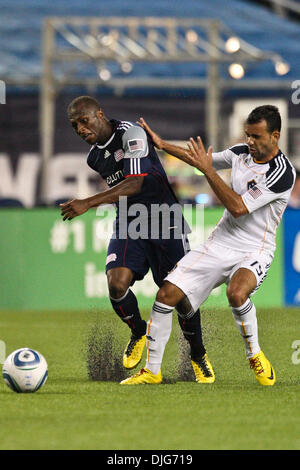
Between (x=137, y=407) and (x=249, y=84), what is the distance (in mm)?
14071

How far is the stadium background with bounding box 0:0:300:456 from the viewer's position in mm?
6066

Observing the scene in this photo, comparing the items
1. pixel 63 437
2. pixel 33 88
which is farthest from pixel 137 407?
pixel 33 88

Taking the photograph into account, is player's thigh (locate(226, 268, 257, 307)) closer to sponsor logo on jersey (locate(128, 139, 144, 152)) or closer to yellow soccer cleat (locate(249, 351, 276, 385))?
yellow soccer cleat (locate(249, 351, 276, 385))

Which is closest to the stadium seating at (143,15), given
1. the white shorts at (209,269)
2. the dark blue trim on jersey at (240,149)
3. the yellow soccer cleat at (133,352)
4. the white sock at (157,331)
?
the yellow soccer cleat at (133,352)

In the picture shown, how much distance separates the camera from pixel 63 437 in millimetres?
5609

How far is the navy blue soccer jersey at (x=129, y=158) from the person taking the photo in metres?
7.98

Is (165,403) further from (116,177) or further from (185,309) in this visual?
(116,177)

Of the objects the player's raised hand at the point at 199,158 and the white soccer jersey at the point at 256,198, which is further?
the white soccer jersey at the point at 256,198

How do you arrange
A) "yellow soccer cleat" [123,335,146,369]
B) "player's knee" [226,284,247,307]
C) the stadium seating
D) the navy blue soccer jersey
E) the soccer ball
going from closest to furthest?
the soccer ball < "player's knee" [226,284,247,307] < the navy blue soccer jersey < "yellow soccer cleat" [123,335,146,369] < the stadium seating

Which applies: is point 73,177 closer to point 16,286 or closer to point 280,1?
point 16,286

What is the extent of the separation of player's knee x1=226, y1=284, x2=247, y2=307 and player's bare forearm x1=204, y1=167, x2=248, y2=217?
0.52 metres

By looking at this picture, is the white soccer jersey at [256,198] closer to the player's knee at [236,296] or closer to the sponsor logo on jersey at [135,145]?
the player's knee at [236,296]

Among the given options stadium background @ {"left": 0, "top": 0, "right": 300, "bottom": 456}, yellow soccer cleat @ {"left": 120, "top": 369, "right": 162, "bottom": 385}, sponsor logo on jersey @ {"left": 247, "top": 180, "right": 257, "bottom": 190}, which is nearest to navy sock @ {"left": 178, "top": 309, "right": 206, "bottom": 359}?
stadium background @ {"left": 0, "top": 0, "right": 300, "bottom": 456}

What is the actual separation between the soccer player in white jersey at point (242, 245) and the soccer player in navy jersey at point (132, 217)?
0.32 metres
